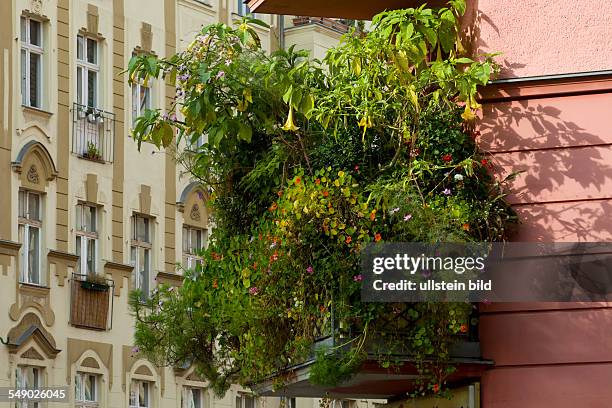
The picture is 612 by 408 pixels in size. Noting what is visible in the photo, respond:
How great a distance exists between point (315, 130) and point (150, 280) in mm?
21040

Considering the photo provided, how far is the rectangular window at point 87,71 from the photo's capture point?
31297 millimetres

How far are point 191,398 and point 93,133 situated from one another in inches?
234

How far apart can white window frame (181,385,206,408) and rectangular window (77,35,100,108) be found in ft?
20.0

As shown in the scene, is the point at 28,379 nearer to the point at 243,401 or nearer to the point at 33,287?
the point at 33,287

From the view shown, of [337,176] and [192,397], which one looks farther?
[192,397]

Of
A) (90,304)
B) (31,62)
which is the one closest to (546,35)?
(31,62)

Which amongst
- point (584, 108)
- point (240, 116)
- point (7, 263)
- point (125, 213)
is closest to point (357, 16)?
point (240, 116)

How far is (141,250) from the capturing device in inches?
1284

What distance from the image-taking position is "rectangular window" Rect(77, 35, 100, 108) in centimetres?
3130

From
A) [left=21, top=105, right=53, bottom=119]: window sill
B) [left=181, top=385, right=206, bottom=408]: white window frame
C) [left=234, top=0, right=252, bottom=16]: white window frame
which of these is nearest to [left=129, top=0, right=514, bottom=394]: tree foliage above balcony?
[left=21, top=105, right=53, bottom=119]: window sill

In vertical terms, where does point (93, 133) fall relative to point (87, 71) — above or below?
below

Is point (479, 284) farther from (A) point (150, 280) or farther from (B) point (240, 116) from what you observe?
(A) point (150, 280)

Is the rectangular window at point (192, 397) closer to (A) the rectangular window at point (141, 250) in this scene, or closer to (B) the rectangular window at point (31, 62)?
(A) the rectangular window at point (141, 250)

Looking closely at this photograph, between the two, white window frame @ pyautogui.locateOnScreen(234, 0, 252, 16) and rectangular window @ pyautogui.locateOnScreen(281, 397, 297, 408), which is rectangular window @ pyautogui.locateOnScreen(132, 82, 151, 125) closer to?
white window frame @ pyautogui.locateOnScreen(234, 0, 252, 16)
